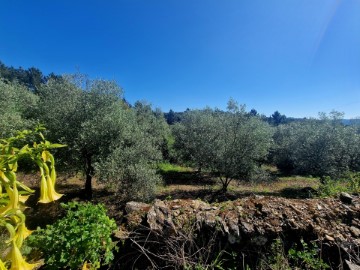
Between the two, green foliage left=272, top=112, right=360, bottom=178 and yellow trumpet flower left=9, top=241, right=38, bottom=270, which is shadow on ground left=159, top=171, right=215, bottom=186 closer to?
green foliage left=272, top=112, right=360, bottom=178

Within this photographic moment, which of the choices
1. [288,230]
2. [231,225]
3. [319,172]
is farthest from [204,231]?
[319,172]

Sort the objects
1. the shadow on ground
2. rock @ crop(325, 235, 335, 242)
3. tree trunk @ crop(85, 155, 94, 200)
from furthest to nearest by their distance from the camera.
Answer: the shadow on ground, tree trunk @ crop(85, 155, 94, 200), rock @ crop(325, 235, 335, 242)

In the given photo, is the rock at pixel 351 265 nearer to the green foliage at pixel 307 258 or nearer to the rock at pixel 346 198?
the green foliage at pixel 307 258

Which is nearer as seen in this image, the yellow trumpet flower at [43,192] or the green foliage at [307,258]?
the yellow trumpet flower at [43,192]

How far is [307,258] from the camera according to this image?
437 cm

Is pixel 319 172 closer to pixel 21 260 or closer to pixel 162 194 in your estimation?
pixel 162 194

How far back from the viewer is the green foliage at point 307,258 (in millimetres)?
4328

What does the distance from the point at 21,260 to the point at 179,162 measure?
29.6 meters

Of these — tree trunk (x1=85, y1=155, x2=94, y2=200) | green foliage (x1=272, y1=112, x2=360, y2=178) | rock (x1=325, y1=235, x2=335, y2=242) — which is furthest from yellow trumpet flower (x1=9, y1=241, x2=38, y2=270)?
green foliage (x1=272, y1=112, x2=360, y2=178)

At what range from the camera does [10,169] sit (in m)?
1.51

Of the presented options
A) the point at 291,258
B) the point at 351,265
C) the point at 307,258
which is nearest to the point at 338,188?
the point at 351,265

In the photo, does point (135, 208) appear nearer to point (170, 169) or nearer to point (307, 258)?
point (307, 258)

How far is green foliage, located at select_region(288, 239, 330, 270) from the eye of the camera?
433 centimetres

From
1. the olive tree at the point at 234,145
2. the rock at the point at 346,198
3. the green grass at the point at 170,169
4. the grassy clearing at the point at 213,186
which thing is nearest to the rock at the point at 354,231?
the rock at the point at 346,198
